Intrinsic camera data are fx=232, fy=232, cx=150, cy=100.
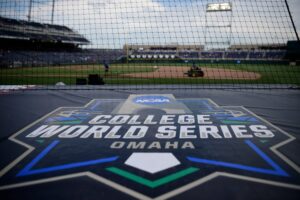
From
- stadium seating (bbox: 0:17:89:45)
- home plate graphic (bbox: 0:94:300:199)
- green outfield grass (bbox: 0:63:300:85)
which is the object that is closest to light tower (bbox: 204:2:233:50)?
green outfield grass (bbox: 0:63:300:85)

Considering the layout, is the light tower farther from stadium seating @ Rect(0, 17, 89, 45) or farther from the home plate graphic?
stadium seating @ Rect(0, 17, 89, 45)

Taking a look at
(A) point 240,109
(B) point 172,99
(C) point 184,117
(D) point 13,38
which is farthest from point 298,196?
(D) point 13,38

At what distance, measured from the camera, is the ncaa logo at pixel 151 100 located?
16.8ft

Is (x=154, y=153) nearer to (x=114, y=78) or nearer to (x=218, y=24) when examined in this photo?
(x=218, y=24)

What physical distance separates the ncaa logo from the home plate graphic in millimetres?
843

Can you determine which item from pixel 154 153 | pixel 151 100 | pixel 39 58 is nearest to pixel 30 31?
pixel 39 58

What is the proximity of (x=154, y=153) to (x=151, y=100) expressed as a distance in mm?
2833

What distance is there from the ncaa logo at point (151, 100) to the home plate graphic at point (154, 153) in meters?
0.84

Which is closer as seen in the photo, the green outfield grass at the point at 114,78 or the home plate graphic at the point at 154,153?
the home plate graphic at the point at 154,153

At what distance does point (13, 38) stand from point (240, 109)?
1266 inches

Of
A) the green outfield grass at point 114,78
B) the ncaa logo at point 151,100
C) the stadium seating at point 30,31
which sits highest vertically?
the stadium seating at point 30,31

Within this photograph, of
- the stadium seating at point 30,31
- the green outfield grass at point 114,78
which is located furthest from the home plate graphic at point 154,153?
the stadium seating at point 30,31

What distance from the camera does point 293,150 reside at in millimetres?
2592

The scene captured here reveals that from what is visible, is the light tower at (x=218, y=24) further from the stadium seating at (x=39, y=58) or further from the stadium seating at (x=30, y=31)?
the stadium seating at (x=30, y=31)
